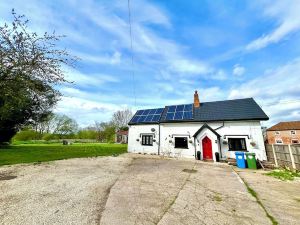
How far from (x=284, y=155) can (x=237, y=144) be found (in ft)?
13.8

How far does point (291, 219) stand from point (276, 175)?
696 centimetres

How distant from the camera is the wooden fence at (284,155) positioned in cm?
1077

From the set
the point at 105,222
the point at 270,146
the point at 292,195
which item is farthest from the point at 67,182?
the point at 270,146

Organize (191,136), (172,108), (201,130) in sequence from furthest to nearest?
(172,108) < (191,136) < (201,130)

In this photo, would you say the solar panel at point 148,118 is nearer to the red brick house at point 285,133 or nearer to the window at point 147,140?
the window at point 147,140

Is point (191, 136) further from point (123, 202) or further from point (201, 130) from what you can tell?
point (123, 202)

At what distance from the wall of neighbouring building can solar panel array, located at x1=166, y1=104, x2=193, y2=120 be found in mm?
838

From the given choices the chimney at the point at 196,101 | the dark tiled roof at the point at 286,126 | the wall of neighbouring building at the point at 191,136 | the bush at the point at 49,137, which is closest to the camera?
the wall of neighbouring building at the point at 191,136

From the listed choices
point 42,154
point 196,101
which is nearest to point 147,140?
point 196,101

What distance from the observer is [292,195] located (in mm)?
6668

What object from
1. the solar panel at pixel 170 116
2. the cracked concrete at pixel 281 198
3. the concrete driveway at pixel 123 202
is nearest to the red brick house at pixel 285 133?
the solar panel at pixel 170 116

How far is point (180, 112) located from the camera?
20672mm

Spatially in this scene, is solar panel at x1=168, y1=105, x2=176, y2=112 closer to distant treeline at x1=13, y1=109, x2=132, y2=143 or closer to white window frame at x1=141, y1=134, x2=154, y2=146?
white window frame at x1=141, y1=134, x2=154, y2=146

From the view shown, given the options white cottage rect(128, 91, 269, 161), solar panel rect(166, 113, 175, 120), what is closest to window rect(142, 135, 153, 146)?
white cottage rect(128, 91, 269, 161)
